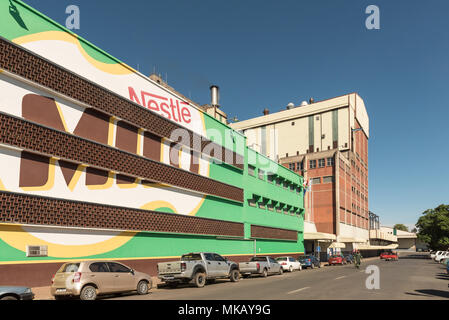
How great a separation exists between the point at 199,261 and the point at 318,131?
228 feet

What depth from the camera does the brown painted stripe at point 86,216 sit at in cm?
1727

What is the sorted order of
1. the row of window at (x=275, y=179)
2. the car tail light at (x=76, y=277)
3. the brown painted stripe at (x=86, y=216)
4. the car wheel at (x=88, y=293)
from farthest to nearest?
the row of window at (x=275, y=179) < the brown painted stripe at (x=86, y=216) < the car tail light at (x=76, y=277) < the car wheel at (x=88, y=293)

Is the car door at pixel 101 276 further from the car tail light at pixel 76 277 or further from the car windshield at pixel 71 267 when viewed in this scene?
the car windshield at pixel 71 267

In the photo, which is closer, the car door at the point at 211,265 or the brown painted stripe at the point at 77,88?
the brown painted stripe at the point at 77,88

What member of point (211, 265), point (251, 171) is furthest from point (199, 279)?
point (251, 171)

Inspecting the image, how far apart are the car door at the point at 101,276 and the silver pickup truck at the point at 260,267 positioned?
14.4 m

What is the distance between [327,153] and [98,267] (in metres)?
68.6

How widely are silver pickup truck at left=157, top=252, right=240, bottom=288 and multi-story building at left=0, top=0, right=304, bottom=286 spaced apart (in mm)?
4414

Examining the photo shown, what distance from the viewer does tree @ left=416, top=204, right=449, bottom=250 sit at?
81.5 meters

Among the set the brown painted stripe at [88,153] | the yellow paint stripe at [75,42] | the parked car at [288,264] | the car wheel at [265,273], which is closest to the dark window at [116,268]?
the brown painted stripe at [88,153]

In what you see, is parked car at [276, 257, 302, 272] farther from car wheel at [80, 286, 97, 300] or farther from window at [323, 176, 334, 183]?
window at [323, 176, 334, 183]

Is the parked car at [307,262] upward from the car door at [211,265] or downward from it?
downward

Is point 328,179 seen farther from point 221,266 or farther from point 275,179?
point 221,266

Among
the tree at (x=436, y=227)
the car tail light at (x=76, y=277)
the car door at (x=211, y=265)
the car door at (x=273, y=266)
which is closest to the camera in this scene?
the car tail light at (x=76, y=277)
